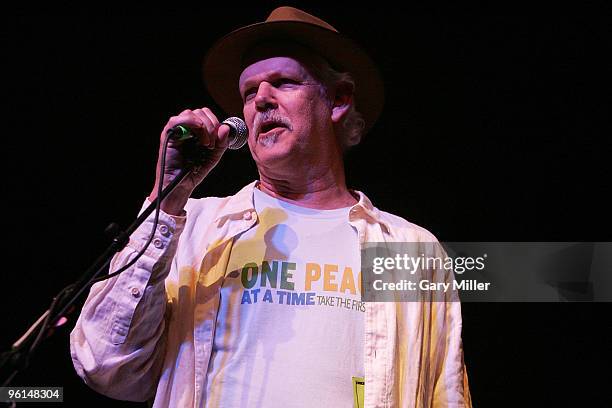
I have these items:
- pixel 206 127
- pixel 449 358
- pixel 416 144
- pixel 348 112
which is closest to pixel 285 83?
pixel 348 112

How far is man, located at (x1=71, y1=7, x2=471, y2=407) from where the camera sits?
1839 millimetres

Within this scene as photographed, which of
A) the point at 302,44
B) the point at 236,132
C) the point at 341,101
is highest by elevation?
the point at 302,44

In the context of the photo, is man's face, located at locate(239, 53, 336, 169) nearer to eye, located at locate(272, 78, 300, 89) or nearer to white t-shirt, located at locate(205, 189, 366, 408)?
eye, located at locate(272, 78, 300, 89)

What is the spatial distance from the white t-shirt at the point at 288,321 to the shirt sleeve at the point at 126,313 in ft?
0.76

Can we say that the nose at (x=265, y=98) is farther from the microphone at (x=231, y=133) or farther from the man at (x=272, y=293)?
the microphone at (x=231, y=133)

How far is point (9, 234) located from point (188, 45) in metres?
1.09

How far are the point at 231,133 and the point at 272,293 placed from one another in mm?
496

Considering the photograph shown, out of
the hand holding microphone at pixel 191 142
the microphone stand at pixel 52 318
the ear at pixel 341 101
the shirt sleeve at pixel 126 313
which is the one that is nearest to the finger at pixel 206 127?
the hand holding microphone at pixel 191 142

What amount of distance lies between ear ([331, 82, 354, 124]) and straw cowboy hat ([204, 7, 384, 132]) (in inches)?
2.5

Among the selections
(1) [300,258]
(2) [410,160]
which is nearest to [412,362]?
(1) [300,258]

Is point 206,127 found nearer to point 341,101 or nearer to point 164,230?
point 164,230

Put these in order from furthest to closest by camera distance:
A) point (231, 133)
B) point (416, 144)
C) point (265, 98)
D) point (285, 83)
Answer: point (416, 144) < point (285, 83) < point (265, 98) < point (231, 133)

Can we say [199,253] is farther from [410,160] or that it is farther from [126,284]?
[410,160]

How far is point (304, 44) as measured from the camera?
2.59 m
